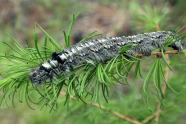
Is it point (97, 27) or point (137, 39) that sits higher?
point (97, 27)

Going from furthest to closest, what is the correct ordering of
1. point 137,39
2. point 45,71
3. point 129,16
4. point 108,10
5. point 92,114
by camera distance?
point 108,10, point 129,16, point 92,114, point 137,39, point 45,71

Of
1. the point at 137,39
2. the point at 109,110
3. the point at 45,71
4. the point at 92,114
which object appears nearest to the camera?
the point at 45,71

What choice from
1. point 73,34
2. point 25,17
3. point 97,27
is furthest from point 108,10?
point 25,17

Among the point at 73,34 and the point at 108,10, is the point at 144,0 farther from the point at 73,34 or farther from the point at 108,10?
the point at 73,34

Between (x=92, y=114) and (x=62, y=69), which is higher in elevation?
(x=62, y=69)

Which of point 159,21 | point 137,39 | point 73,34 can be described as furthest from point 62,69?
point 73,34

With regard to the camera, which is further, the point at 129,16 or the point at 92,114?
the point at 129,16

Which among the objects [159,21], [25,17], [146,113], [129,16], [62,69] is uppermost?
[25,17]

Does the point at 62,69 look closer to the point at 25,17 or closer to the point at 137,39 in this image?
the point at 137,39

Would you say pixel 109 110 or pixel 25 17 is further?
pixel 25 17
